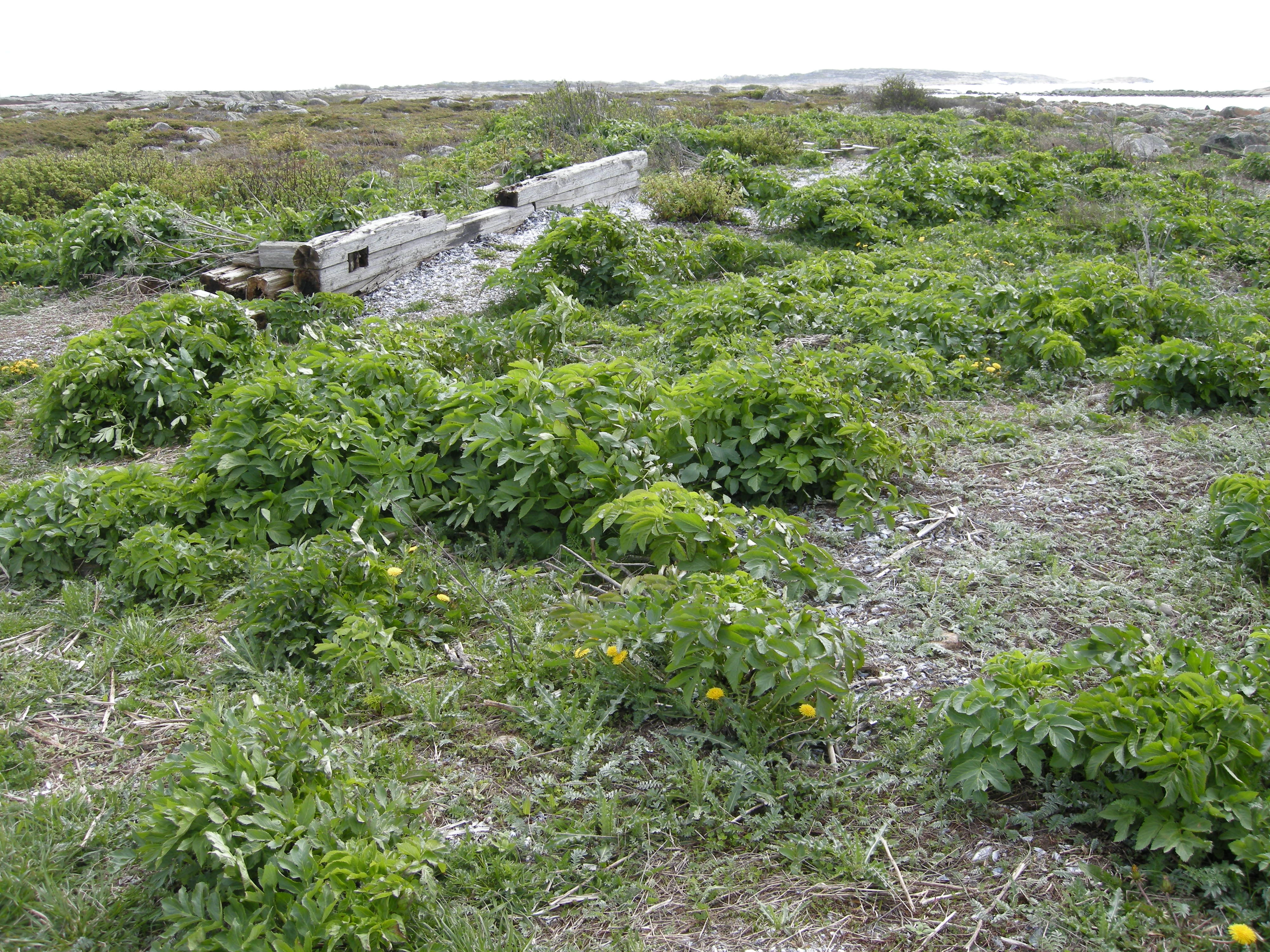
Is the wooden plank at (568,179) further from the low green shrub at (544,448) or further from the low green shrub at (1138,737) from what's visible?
the low green shrub at (1138,737)

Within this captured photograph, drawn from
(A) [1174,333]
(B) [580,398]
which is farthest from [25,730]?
(A) [1174,333]

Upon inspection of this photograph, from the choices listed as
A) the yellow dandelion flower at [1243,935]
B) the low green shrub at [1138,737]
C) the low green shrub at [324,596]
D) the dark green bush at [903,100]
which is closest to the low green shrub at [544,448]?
the low green shrub at [324,596]

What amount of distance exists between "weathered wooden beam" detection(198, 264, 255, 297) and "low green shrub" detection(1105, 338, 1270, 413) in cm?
732

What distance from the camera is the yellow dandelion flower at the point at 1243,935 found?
77.0 inches

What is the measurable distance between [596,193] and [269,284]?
584 centimetres

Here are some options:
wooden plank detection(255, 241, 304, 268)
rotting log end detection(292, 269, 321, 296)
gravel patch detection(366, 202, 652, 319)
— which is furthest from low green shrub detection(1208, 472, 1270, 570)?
wooden plank detection(255, 241, 304, 268)

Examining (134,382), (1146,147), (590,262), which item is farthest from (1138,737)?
(1146,147)

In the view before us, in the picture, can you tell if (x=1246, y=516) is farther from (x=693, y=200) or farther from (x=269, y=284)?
(x=693, y=200)

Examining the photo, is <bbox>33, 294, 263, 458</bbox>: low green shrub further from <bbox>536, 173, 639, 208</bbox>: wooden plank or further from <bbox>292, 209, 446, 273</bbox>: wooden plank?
<bbox>536, 173, 639, 208</bbox>: wooden plank

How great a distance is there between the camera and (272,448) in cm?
412

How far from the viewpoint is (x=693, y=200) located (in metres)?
11.0

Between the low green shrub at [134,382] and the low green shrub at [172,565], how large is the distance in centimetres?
175

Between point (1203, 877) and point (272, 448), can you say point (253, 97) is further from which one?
point (1203, 877)

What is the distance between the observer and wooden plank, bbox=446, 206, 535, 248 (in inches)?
380
